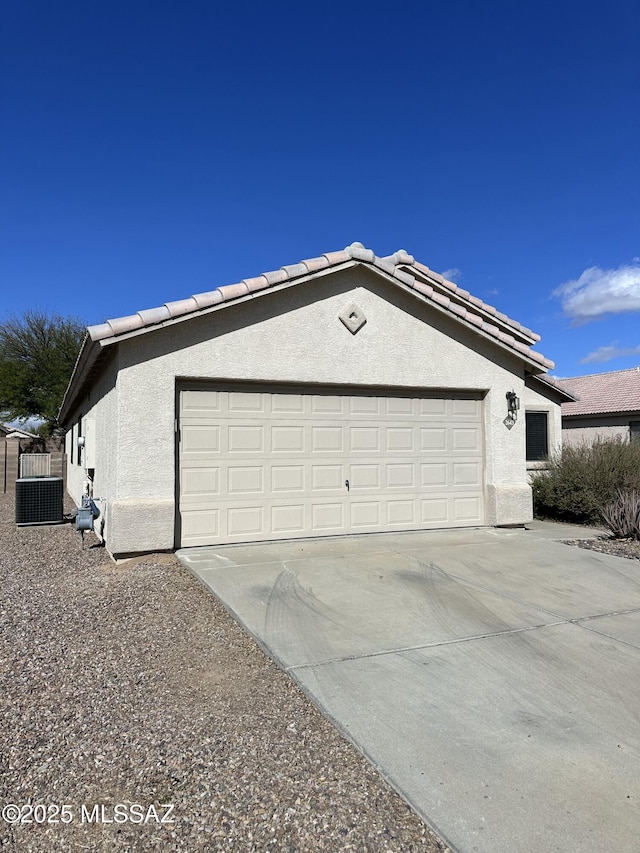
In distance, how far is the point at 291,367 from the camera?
8609 mm

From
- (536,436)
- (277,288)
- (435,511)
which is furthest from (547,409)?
(277,288)

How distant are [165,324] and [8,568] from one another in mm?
3952

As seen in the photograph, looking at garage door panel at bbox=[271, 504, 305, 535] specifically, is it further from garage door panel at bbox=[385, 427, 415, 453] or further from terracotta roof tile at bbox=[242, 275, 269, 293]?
terracotta roof tile at bbox=[242, 275, 269, 293]

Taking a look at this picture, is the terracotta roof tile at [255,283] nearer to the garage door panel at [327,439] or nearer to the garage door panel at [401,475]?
the garage door panel at [327,439]

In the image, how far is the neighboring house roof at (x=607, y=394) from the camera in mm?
23906

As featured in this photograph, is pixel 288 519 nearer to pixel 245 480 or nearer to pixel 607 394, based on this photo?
pixel 245 480

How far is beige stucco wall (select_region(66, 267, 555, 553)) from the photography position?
7.68m

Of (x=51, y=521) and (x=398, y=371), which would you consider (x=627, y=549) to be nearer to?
(x=398, y=371)

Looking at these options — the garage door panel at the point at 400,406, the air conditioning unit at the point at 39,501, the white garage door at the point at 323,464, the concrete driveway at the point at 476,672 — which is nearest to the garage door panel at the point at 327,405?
the white garage door at the point at 323,464

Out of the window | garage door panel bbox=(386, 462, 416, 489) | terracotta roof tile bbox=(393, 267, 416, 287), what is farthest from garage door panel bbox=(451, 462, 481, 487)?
the window

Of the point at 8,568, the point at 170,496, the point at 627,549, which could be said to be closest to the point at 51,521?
the point at 8,568

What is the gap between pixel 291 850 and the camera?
2449 mm

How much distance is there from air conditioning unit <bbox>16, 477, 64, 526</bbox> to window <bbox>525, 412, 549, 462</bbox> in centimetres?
1103

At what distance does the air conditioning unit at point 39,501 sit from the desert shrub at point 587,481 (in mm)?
10575
